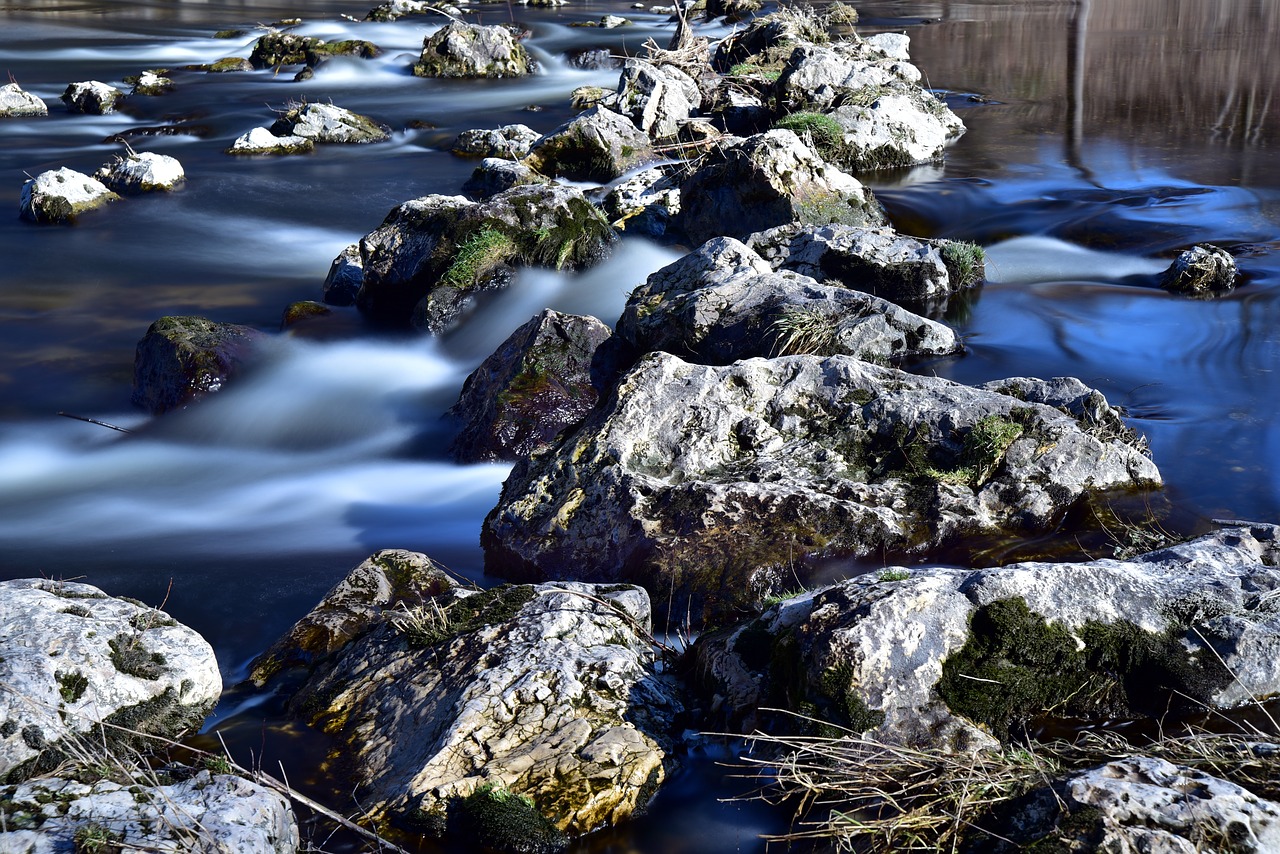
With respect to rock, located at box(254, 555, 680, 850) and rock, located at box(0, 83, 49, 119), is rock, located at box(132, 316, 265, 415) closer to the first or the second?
rock, located at box(254, 555, 680, 850)

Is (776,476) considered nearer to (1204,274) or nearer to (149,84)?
(1204,274)

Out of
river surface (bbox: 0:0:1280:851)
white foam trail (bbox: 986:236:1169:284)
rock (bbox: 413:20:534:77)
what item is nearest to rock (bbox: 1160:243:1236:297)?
river surface (bbox: 0:0:1280:851)

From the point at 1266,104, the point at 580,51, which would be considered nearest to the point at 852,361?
the point at 1266,104

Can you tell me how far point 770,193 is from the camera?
1089 centimetres

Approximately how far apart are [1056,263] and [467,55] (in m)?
16.5

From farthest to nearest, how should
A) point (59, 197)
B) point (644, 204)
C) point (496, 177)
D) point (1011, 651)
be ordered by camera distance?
1. point (59, 197)
2. point (496, 177)
3. point (644, 204)
4. point (1011, 651)

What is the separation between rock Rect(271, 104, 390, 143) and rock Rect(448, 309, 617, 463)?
12058 millimetres

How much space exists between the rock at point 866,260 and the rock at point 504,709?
5.51m

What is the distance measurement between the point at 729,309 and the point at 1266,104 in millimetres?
15542

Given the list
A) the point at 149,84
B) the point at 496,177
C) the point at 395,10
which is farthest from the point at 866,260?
the point at 395,10

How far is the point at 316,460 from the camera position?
330 inches

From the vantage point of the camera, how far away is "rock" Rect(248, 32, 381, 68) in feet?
82.5

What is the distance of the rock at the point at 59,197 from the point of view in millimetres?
14641

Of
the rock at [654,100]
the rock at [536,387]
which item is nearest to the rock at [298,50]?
the rock at [654,100]
